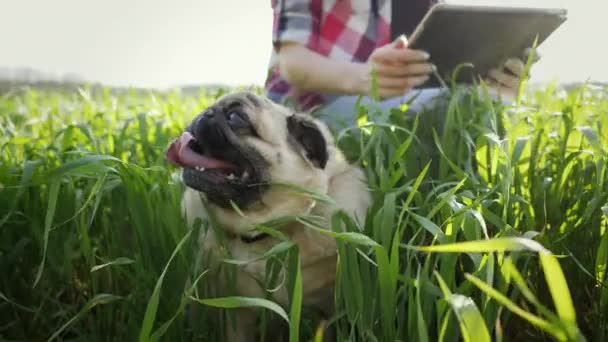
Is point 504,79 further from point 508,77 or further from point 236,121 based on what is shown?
point 236,121

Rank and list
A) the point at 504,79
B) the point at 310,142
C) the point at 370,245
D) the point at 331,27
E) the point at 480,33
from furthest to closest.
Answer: the point at 331,27
the point at 504,79
the point at 480,33
the point at 310,142
the point at 370,245

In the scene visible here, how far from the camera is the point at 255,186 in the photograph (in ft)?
4.66

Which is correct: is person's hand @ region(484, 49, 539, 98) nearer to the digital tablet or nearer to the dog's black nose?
the digital tablet

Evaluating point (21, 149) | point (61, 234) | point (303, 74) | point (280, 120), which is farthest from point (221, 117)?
point (21, 149)

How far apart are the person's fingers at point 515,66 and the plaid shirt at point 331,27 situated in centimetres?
50

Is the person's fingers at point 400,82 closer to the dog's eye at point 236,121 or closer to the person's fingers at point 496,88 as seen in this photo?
the person's fingers at point 496,88

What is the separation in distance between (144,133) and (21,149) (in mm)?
441

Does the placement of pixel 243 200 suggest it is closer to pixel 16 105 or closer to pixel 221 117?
pixel 221 117

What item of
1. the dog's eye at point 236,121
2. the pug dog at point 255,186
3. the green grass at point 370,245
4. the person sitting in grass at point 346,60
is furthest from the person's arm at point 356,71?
the dog's eye at point 236,121

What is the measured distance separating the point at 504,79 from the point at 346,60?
552mm

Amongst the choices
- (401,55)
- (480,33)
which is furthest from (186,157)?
(480,33)

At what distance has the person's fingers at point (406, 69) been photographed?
197 centimetres

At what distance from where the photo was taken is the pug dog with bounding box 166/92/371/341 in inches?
54.8

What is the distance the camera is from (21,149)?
2.18 meters
